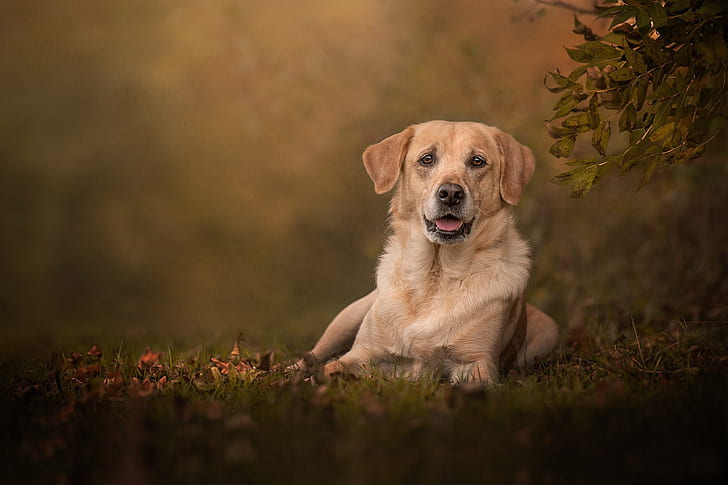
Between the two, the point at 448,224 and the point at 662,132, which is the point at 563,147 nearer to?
the point at 662,132

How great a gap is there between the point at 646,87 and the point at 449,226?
1147mm

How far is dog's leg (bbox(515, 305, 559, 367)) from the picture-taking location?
14.1ft

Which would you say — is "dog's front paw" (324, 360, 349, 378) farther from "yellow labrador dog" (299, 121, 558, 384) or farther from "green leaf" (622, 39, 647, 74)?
"green leaf" (622, 39, 647, 74)

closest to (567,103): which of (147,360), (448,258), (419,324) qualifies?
(448,258)

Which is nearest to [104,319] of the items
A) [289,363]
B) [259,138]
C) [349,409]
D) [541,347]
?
[259,138]

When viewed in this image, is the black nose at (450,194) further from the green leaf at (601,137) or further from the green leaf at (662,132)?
the green leaf at (662,132)

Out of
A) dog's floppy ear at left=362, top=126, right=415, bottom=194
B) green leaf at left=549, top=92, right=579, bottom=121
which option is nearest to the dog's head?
dog's floppy ear at left=362, top=126, right=415, bottom=194

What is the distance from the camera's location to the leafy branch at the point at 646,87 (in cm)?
327

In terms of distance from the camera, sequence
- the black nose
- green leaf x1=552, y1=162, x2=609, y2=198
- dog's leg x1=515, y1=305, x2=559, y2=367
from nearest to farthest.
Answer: green leaf x1=552, y1=162, x2=609, y2=198 < the black nose < dog's leg x1=515, y1=305, x2=559, y2=367

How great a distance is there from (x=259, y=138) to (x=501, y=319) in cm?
755

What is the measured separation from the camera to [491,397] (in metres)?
2.90

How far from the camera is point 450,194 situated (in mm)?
3715

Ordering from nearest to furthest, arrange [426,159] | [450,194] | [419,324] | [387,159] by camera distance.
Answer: [450,194] → [419,324] → [426,159] → [387,159]

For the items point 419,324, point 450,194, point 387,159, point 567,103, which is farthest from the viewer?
point 387,159
